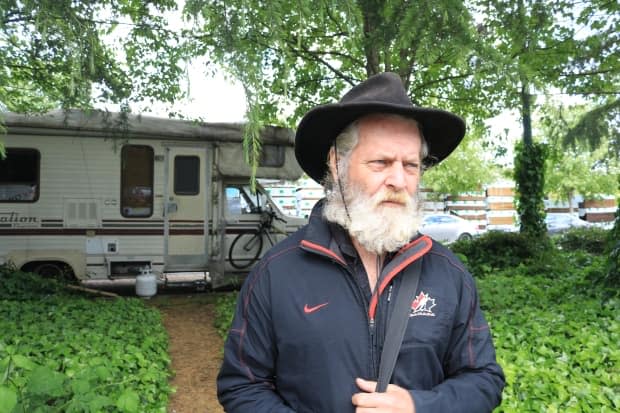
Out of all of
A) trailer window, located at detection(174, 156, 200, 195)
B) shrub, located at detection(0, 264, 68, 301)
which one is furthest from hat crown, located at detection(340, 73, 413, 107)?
trailer window, located at detection(174, 156, 200, 195)

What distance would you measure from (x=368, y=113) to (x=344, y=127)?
14 cm

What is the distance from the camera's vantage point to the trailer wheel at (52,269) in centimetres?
917

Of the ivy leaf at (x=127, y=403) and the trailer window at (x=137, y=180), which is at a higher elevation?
the trailer window at (x=137, y=180)

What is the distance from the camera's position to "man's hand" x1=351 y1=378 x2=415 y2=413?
155cm

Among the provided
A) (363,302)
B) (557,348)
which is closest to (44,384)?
(363,302)

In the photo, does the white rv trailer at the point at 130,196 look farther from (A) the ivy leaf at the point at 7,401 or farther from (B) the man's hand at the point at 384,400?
(B) the man's hand at the point at 384,400

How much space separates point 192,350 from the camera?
6.22 m

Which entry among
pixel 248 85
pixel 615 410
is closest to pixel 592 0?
pixel 615 410

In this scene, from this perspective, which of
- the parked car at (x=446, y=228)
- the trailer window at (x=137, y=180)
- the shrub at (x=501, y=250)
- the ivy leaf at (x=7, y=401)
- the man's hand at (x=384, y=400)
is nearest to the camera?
the man's hand at (x=384, y=400)

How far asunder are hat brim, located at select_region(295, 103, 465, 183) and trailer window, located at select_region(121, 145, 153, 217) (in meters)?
8.02

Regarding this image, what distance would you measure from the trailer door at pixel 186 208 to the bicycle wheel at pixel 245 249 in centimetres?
53

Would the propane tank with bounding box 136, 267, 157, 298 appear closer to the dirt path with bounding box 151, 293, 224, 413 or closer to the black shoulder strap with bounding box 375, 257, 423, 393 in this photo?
the dirt path with bounding box 151, 293, 224, 413

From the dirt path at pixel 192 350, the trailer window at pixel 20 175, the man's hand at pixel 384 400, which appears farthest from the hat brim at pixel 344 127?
the trailer window at pixel 20 175

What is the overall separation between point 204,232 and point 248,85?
757 cm
